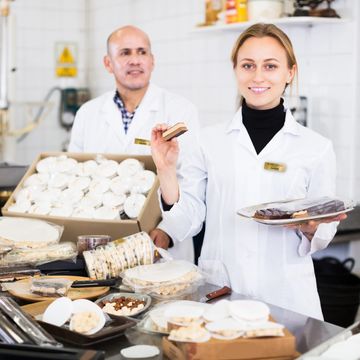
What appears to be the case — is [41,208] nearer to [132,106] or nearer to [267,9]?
[132,106]

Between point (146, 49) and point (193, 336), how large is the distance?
95.0 inches

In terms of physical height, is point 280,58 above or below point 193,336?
above

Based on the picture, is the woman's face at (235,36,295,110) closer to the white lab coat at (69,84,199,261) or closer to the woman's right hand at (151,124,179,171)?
the woman's right hand at (151,124,179,171)

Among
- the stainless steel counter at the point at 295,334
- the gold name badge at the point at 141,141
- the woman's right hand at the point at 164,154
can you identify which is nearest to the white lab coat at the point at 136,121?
the gold name badge at the point at 141,141

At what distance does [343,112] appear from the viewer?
404 centimetres

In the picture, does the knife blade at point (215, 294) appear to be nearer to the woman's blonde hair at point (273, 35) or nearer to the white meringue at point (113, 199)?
the white meringue at point (113, 199)

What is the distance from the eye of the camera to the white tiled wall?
4027mm

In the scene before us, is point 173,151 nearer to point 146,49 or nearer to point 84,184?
point 84,184

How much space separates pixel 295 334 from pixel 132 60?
2.22 meters

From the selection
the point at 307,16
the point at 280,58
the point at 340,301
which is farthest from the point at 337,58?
the point at 280,58

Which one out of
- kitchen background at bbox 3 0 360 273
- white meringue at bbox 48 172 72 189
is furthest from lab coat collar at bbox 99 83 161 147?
kitchen background at bbox 3 0 360 273

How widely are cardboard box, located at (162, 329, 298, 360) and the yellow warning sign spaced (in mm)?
4993

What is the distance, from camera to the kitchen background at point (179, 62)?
13.2ft

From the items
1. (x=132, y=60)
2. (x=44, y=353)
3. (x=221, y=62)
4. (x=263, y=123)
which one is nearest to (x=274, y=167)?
(x=263, y=123)
